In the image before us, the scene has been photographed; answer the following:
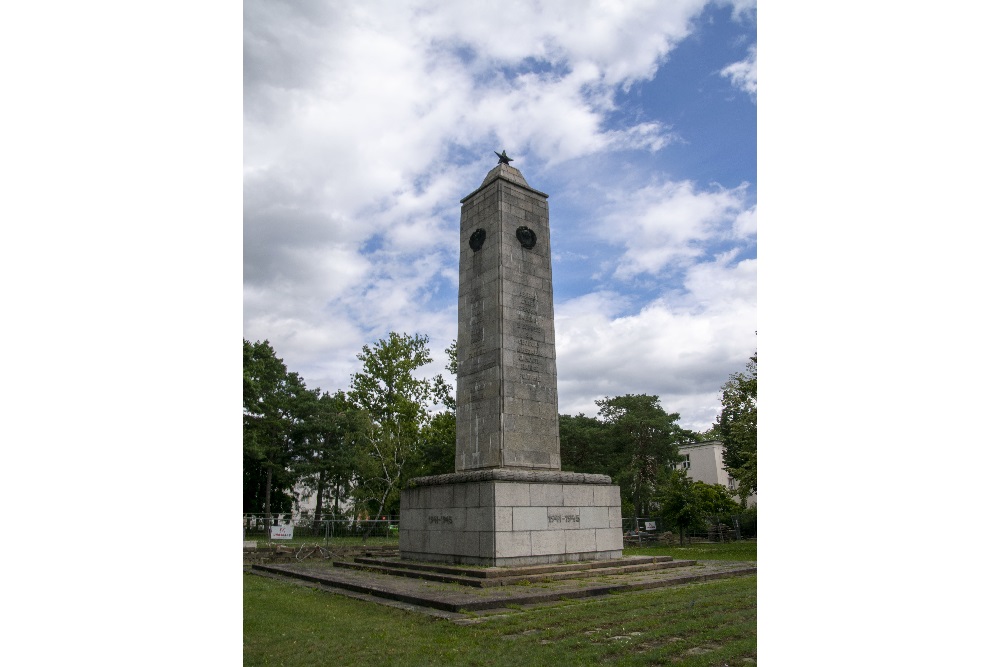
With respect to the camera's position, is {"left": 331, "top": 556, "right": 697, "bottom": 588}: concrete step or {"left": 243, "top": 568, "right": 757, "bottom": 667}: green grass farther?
{"left": 331, "top": 556, "right": 697, "bottom": 588}: concrete step

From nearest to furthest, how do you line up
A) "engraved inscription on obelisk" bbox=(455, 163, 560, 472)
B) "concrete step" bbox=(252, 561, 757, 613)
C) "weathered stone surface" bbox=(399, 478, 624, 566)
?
1. "concrete step" bbox=(252, 561, 757, 613)
2. "weathered stone surface" bbox=(399, 478, 624, 566)
3. "engraved inscription on obelisk" bbox=(455, 163, 560, 472)

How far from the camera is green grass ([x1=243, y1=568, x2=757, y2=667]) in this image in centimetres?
619

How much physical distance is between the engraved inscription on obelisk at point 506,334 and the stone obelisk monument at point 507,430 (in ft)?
0.09

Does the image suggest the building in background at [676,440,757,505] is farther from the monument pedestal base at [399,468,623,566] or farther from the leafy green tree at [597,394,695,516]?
the monument pedestal base at [399,468,623,566]

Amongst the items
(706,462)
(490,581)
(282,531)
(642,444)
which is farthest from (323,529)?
(706,462)

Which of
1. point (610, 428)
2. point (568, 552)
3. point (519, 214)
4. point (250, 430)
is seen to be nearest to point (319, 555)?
point (568, 552)

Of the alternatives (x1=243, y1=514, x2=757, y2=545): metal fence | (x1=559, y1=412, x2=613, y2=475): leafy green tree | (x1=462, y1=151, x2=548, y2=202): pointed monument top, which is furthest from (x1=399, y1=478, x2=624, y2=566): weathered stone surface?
(x1=559, y1=412, x2=613, y2=475): leafy green tree

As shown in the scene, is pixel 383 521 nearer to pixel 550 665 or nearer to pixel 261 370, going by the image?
pixel 261 370

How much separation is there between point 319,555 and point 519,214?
12.9 meters

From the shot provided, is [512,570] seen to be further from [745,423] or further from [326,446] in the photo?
[326,446]

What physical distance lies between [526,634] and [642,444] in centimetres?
4432

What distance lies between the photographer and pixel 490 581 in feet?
35.5

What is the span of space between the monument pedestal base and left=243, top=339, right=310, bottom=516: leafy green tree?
1350 inches

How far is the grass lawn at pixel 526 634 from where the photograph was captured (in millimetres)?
6191
